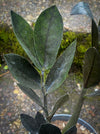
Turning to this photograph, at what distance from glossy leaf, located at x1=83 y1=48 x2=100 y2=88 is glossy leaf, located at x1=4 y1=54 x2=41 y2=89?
0.14 metres

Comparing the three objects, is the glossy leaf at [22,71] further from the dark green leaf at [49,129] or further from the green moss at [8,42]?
the green moss at [8,42]

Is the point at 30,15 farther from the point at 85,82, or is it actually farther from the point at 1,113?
the point at 85,82

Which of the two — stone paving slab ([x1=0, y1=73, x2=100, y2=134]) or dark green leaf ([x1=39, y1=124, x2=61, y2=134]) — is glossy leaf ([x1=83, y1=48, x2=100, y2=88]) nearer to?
dark green leaf ([x1=39, y1=124, x2=61, y2=134])

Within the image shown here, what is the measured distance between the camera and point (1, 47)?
150 centimetres

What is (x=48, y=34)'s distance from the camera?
0.54 m

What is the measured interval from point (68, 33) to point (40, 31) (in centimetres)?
78

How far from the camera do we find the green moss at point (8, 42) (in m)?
1.40

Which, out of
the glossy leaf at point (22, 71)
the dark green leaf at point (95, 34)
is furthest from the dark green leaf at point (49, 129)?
the dark green leaf at point (95, 34)

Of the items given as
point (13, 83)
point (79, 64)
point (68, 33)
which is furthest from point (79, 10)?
point (13, 83)

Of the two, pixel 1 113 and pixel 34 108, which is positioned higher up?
pixel 1 113

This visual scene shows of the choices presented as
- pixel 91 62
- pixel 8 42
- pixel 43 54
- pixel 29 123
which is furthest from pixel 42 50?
pixel 8 42

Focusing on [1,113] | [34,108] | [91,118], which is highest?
[1,113]

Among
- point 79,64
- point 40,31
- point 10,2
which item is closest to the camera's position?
point 40,31

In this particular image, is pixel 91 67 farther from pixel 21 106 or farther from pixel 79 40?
pixel 21 106
